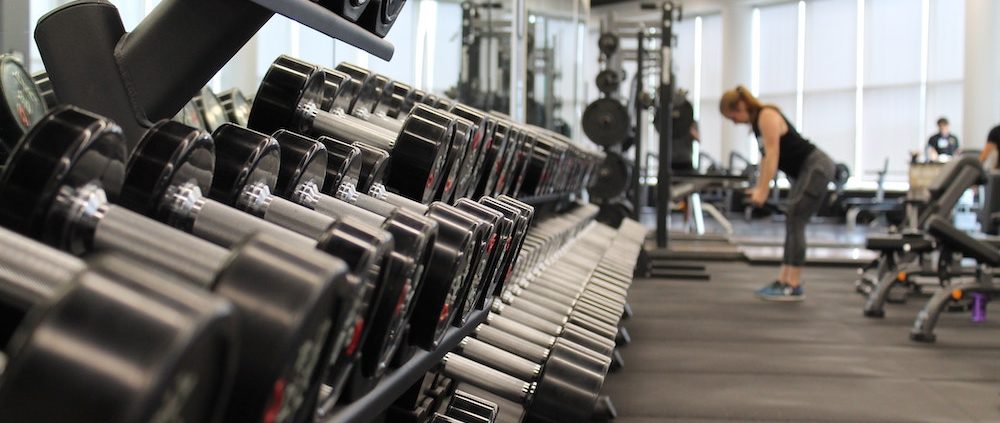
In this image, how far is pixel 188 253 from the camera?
69 centimetres

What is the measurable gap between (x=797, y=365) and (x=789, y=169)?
238 cm

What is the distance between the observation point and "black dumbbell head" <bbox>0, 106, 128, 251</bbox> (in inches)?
26.1

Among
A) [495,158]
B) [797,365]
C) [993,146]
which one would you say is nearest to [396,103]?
[495,158]

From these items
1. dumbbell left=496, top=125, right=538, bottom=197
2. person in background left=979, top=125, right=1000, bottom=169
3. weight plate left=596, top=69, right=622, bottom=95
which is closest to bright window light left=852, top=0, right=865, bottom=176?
person in background left=979, top=125, right=1000, bottom=169

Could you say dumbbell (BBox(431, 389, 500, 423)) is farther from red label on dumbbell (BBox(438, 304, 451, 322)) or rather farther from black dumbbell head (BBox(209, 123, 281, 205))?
black dumbbell head (BBox(209, 123, 281, 205))

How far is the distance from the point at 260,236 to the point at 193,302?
13cm

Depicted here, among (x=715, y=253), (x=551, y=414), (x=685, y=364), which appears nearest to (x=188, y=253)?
(x=551, y=414)

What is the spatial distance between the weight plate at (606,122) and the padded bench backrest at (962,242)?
3.06m

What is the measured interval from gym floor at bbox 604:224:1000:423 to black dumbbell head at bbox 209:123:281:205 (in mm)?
2178

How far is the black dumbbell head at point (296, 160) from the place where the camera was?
1.12 meters

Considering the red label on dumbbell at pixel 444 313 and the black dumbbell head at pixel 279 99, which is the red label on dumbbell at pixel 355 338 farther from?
the black dumbbell head at pixel 279 99

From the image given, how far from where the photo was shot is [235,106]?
6.51ft

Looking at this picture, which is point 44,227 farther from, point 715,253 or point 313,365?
point 715,253

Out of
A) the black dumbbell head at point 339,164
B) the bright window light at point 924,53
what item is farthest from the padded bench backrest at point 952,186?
the bright window light at point 924,53
